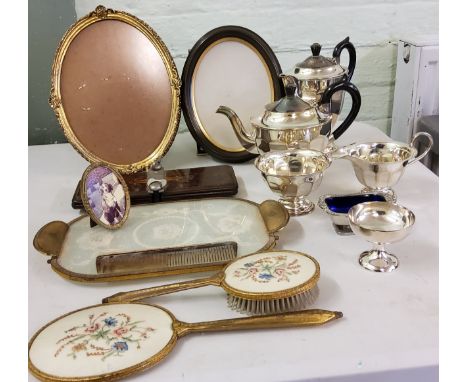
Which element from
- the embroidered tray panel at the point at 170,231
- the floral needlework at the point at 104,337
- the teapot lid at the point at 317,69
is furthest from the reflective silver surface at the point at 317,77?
the floral needlework at the point at 104,337

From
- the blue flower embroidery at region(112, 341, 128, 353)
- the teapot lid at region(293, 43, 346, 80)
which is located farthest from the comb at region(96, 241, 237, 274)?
the teapot lid at region(293, 43, 346, 80)

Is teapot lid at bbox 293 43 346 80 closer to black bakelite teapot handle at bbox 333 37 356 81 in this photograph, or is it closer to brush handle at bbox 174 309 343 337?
black bakelite teapot handle at bbox 333 37 356 81

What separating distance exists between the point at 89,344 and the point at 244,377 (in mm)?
132

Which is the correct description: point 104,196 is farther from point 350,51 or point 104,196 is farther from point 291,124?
point 350,51

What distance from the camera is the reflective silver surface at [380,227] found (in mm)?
545

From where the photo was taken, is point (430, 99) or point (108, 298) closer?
point (108, 298)

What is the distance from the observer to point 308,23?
3.50ft

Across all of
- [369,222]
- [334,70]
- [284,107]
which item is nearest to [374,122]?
[334,70]

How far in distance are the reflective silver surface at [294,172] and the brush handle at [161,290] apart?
0.19m

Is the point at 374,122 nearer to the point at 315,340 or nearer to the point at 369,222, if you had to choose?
the point at 369,222

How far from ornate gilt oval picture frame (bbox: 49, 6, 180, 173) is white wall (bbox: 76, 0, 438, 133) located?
0.21m

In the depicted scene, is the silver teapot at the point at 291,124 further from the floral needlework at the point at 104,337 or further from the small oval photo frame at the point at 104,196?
the floral needlework at the point at 104,337

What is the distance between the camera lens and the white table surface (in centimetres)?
44

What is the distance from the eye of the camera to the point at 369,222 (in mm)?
588
